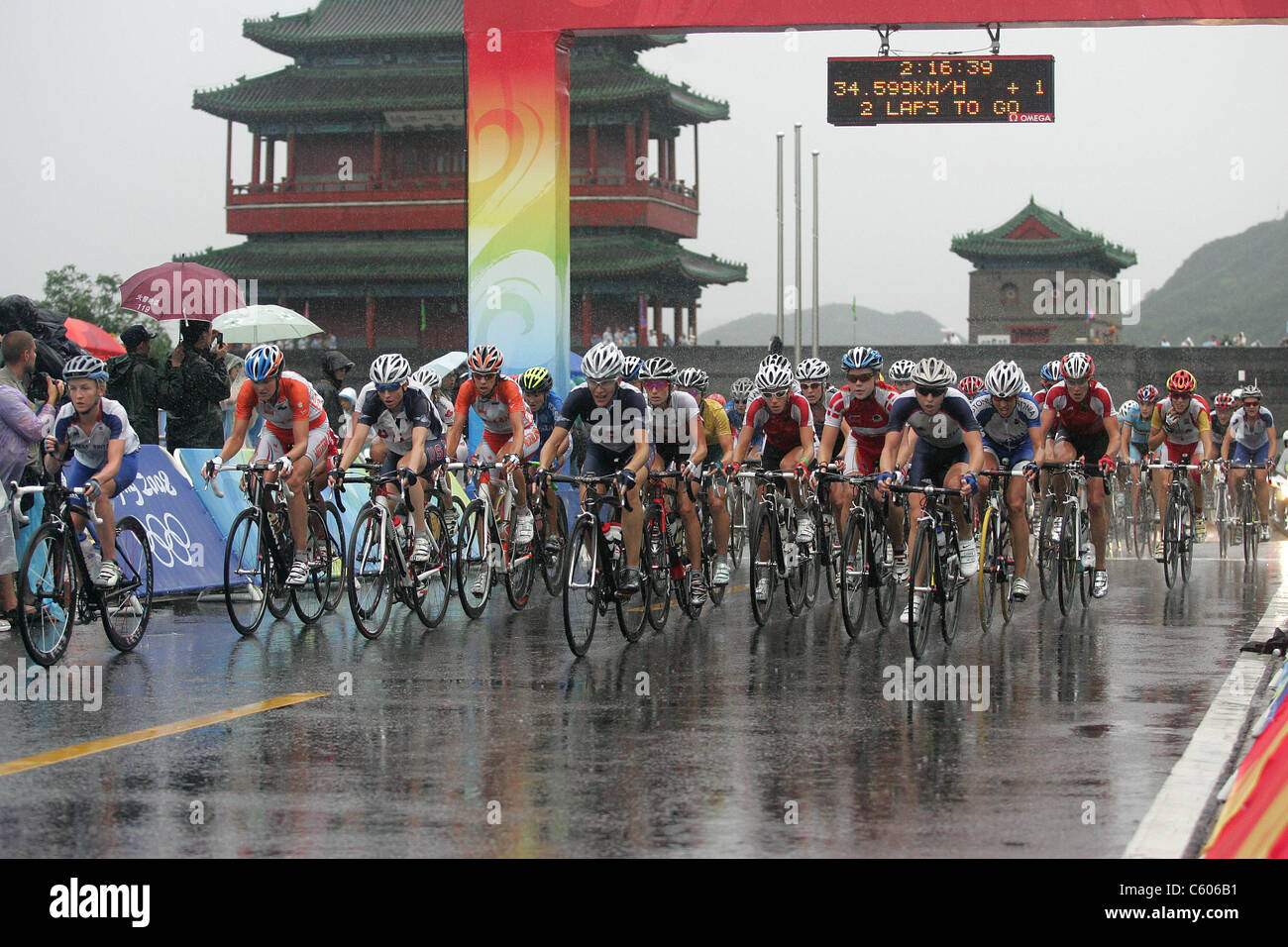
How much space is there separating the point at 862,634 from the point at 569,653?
2345mm

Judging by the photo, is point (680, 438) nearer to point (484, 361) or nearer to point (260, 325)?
point (484, 361)

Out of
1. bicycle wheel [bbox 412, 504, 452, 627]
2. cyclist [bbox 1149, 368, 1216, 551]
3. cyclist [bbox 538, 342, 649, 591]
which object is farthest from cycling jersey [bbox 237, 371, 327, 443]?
cyclist [bbox 1149, 368, 1216, 551]

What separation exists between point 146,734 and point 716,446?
32.3 ft

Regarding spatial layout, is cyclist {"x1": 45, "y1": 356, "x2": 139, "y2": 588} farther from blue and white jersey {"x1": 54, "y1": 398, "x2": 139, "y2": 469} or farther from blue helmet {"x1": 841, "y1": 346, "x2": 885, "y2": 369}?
blue helmet {"x1": 841, "y1": 346, "x2": 885, "y2": 369}

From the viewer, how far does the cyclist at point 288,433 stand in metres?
11.4

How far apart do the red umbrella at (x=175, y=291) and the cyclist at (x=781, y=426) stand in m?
10.1

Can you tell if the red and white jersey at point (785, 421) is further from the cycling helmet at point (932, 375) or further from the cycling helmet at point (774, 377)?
the cycling helmet at point (932, 375)

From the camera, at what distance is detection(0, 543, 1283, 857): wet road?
18.5 ft

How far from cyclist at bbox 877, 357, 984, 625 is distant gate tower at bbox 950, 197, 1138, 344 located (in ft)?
207

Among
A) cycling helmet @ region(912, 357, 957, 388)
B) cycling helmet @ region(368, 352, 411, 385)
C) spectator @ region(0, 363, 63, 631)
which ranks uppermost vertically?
cycling helmet @ region(368, 352, 411, 385)

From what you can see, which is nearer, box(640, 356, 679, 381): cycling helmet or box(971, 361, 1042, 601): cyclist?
box(971, 361, 1042, 601): cyclist
